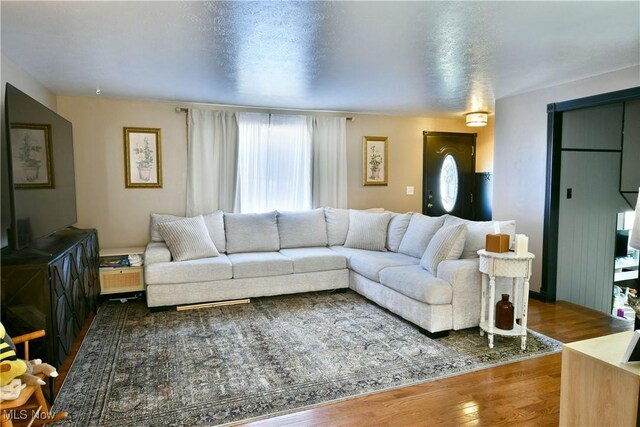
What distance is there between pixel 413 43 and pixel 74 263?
10.0 feet

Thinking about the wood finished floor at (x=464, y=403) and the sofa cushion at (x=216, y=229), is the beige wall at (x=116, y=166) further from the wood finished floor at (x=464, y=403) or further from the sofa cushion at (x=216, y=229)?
the wood finished floor at (x=464, y=403)

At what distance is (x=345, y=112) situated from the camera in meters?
5.90

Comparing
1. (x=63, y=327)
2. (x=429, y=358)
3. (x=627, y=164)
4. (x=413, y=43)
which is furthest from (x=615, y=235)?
(x=63, y=327)

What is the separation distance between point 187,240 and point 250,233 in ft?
2.63

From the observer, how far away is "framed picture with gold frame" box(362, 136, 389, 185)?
6094 mm

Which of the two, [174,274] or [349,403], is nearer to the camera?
[349,403]

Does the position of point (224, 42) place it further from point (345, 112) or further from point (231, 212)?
point (345, 112)

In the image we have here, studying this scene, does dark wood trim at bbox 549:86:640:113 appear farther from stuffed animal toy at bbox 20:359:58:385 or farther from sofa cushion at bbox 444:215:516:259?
stuffed animal toy at bbox 20:359:58:385

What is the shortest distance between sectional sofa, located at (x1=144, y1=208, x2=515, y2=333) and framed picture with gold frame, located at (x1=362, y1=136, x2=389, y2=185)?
2.91 feet

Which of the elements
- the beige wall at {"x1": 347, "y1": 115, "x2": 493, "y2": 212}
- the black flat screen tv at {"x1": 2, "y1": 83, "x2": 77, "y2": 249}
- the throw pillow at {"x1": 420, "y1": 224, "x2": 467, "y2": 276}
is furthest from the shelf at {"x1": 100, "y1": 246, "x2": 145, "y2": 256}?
the throw pillow at {"x1": 420, "y1": 224, "x2": 467, "y2": 276}

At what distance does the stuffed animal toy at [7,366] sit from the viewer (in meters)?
1.84

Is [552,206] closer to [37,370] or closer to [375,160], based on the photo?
[375,160]

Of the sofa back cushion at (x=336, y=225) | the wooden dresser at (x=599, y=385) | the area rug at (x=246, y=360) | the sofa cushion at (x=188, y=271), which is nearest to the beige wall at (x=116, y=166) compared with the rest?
the sofa cushion at (x=188, y=271)

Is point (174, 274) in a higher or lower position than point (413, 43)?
lower
